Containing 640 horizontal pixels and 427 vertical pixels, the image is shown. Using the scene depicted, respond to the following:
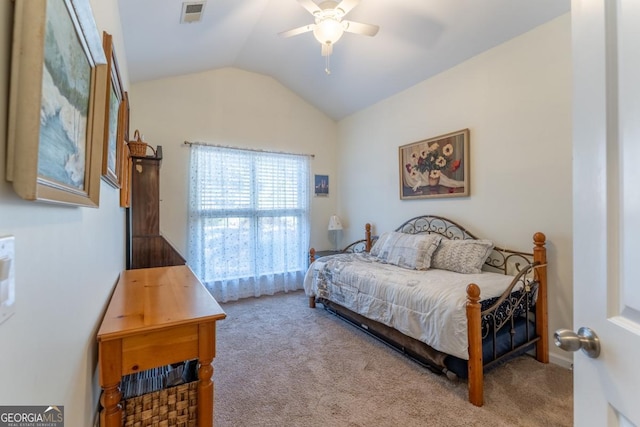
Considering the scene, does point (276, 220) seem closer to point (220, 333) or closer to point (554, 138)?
point (220, 333)

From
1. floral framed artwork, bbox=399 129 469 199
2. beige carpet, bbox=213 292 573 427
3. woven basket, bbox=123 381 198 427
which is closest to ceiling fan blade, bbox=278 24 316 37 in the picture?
floral framed artwork, bbox=399 129 469 199

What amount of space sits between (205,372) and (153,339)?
280mm

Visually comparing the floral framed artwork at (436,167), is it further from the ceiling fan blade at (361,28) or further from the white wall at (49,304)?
the white wall at (49,304)

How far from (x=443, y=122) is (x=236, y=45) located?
249cm

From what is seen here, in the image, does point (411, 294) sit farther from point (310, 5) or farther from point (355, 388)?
point (310, 5)

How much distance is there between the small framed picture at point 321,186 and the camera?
4641 mm

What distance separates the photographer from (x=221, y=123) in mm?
3883

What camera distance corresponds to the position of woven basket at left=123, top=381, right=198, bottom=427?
1.20m

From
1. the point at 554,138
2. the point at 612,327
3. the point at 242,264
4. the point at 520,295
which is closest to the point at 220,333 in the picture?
the point at 242,264

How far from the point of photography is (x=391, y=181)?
3.84 metres

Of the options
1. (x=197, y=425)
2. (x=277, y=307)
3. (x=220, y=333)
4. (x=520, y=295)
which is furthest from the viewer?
(x=277, y=307)

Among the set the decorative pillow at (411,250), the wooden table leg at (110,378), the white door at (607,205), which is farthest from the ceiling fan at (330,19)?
the wooden table leg at (110,378)

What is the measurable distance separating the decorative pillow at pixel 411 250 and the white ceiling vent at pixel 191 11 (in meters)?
2.81

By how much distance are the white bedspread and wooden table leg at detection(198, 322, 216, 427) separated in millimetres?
1482
